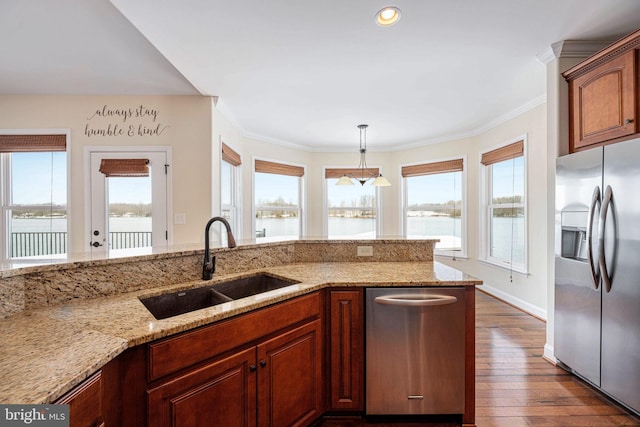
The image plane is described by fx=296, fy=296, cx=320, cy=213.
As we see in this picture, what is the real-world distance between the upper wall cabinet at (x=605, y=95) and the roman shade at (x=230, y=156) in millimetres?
3496

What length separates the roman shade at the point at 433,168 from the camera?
4974mm

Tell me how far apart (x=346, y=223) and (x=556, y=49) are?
13.8 feet

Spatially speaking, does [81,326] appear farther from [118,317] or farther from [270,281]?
[270,281]

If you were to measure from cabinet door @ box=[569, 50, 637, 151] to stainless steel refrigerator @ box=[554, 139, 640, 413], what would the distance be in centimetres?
18

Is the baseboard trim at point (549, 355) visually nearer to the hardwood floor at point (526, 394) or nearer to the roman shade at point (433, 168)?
the hardwood floor at point (526, 394)

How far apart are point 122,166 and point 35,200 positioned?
1090 millimetres

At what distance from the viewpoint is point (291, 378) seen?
1561 mm

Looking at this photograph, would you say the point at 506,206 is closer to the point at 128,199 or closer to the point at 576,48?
the point at 576,48

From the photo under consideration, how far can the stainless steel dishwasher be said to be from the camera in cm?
175

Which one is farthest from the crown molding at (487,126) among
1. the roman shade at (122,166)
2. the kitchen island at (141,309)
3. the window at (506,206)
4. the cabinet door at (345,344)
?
the roman shade at (122,166)

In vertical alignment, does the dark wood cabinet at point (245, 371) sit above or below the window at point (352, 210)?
below

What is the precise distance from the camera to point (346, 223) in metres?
6.02

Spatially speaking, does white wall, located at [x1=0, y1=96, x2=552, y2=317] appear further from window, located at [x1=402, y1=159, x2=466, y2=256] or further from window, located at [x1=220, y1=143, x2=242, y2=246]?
window, located at [x1=402, y1=159, x2=466, y2=256]

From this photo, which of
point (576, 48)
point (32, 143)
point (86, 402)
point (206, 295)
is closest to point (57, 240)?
point (32, 143)
